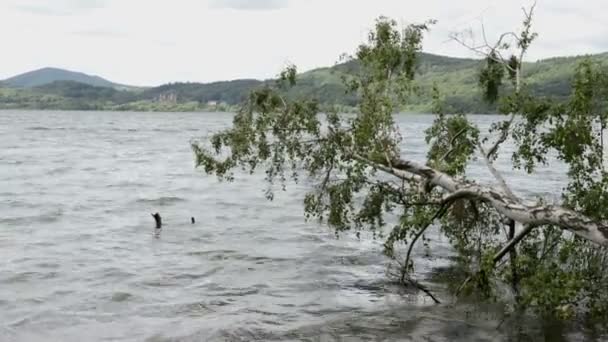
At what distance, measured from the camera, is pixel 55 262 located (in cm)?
2830

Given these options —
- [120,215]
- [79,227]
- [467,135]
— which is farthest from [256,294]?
[120,215]

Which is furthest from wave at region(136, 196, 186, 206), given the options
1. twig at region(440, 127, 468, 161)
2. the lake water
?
twig at region(440, 127, 468, 161)

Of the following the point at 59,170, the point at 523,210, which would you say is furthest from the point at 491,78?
the point at 59,170

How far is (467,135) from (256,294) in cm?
905

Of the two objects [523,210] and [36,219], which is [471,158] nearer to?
[523,210]

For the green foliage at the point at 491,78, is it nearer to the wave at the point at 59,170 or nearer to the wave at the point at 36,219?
the wave at the point at 36,219

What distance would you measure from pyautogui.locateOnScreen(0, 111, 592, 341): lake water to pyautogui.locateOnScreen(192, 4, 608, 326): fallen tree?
2532mm

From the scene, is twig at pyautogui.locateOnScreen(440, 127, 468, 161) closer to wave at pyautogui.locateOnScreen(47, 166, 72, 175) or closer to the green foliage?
the green foliage

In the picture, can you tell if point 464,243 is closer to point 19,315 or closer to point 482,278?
point 482,278

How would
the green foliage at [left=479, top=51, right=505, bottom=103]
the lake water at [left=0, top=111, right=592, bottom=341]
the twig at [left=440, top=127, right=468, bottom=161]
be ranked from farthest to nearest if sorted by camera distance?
the green foliage at [left=479, top=51, right=505, bottom=103], the lake water at [left=0, top=111, right=592, bottom=341], the twig at [left=440, top=127, right=468, bottom=161]

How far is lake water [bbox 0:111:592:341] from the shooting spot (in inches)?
768

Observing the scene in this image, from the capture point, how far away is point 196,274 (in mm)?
26453

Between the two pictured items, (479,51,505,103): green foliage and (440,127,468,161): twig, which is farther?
(479,51,505,103): green foliage

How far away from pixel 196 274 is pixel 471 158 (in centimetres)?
1206
